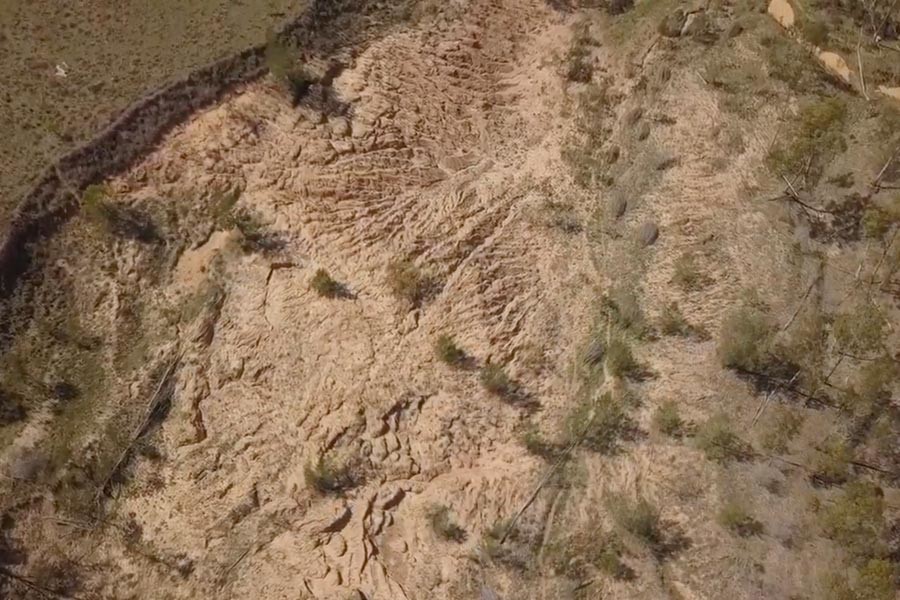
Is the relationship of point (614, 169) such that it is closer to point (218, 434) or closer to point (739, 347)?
point (739, 347)

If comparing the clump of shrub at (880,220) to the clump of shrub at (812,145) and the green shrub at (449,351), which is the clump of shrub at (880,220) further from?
the green shrub at (449,351)

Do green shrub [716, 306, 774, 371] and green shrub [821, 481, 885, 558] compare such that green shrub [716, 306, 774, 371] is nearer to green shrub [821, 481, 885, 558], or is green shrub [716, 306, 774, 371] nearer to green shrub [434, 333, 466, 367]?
green shrub [821, 481, 885, 558]

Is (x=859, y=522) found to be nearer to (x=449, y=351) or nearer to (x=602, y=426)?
(x=602, y=426)

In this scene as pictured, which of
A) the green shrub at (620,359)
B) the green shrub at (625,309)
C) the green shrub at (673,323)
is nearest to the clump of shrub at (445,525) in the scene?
the green shrub at (620,359)

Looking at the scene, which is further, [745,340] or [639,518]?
[745,340]

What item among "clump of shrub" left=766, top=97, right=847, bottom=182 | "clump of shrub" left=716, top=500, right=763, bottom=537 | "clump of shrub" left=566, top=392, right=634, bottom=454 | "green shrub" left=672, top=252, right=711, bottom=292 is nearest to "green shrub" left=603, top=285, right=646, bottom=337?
"green shrub" left=672, top=252, right=711, bottom=292

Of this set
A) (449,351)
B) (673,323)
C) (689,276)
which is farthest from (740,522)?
(449,351)
